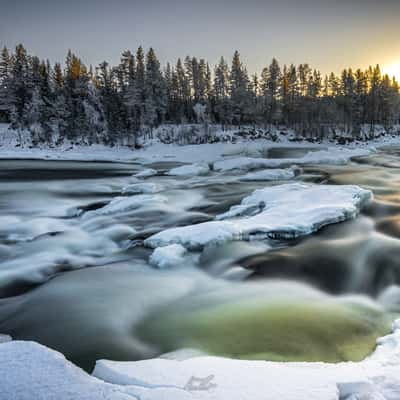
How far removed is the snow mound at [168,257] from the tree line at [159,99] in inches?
1584

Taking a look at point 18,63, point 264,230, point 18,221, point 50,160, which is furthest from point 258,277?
point 18,63

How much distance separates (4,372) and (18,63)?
6341 cm

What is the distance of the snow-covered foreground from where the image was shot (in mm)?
2514

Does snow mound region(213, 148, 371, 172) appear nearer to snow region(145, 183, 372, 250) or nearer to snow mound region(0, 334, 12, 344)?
snow region(145, 183, 372, 250)

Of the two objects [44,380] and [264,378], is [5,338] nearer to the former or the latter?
[44,380]

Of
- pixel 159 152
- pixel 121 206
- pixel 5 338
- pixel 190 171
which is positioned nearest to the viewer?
pixel 5 338

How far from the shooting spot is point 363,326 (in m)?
4.71

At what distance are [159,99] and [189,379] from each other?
56.8 meters

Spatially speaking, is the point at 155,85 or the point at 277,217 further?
the point at 155,85

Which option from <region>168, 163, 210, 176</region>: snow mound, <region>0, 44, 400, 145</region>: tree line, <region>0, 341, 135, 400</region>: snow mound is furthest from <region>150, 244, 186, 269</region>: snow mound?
<region>0, 44, 400, 145</region>: tree line

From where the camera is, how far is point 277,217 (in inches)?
353

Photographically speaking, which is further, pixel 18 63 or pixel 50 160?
pixel 18 63

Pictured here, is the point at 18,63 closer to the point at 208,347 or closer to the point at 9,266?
the point at 9,266

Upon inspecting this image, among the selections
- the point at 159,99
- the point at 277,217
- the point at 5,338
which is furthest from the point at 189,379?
the point at 159,99
